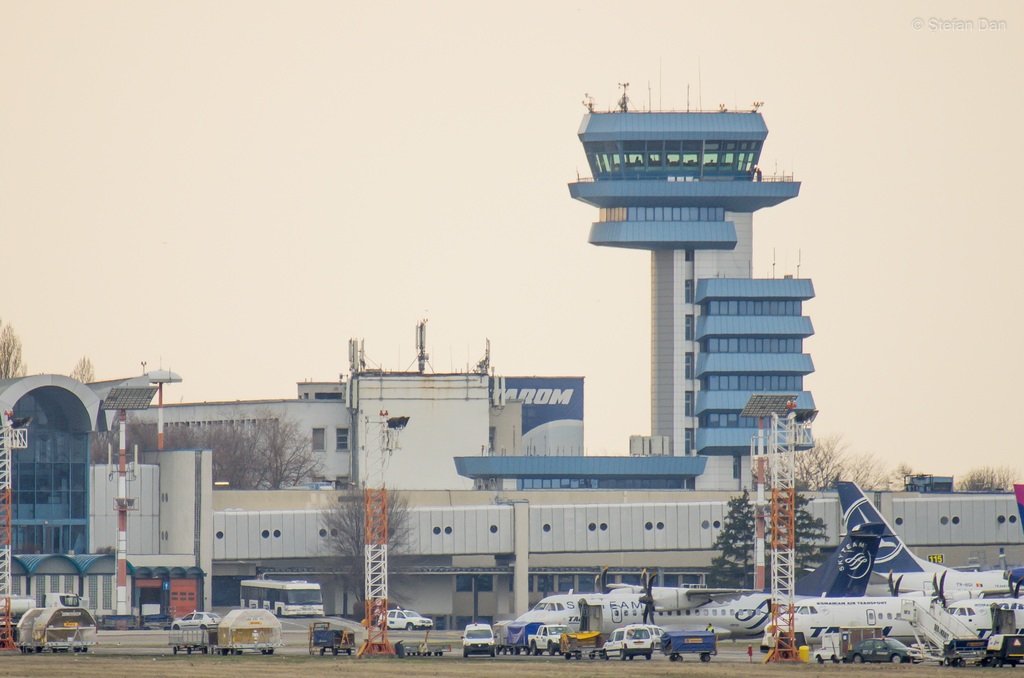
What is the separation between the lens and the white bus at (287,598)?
13388 centimetres

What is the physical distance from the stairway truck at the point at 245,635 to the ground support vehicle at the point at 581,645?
13.8 meters

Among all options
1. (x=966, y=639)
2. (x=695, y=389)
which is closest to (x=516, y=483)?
A: (x=695, y=389)

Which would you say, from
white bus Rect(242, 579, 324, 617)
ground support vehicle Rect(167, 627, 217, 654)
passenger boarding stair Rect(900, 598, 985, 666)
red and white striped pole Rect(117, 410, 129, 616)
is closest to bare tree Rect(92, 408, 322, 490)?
white bus Rect(242, 579, 324, 617)

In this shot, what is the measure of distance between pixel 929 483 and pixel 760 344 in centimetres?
Result: 2329

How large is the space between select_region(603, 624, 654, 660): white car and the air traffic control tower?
8729cm

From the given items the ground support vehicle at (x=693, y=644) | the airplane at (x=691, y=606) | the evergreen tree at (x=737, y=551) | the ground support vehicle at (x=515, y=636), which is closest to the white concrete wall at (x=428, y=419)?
the evergreen tree at (x=737, y=551)

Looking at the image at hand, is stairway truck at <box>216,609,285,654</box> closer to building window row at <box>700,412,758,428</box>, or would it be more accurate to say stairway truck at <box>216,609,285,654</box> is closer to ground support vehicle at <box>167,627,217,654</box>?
ground support vehicle at <box>167,627,217,654</box>

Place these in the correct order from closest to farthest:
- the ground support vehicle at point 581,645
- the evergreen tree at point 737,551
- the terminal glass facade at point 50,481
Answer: the ground support vehicle at point 581,645
the terminal glass facade at point 50,481
the evergreen tree at point 737,551

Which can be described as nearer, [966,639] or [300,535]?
[966,639]

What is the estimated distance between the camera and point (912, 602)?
9431 cm

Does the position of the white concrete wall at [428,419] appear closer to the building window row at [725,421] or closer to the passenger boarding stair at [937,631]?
the building window row at [725,421]

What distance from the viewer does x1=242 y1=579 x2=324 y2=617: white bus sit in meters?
134

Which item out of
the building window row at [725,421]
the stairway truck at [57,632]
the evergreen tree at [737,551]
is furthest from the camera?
the building window row at [725,421]

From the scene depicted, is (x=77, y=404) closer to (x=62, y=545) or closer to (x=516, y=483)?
(x=62, y=545)
